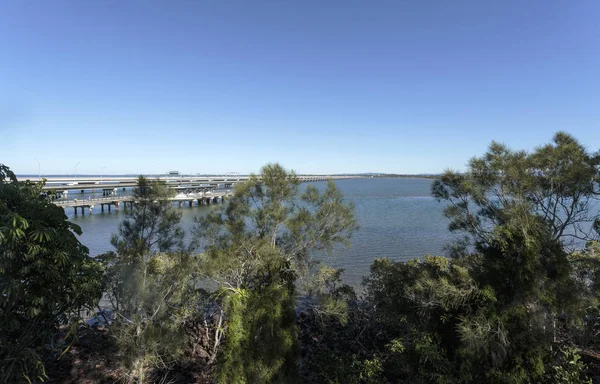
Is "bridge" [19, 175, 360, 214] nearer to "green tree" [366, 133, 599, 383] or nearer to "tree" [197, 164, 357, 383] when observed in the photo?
"tree" [197, 164, 357, 383]

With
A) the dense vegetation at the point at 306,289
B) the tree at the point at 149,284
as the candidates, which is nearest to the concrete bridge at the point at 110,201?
the dense vegetation at the point at 306,289

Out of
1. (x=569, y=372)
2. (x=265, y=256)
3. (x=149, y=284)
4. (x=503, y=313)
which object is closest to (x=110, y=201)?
Answer: (x=149, y=284)

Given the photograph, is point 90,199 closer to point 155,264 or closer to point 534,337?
point 155,264

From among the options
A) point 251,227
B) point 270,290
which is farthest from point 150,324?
point 251,227

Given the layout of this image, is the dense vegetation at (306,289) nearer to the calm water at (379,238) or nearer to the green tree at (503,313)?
the green tree at (503,313)

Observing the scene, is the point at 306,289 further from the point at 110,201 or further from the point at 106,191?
the point at 106,191

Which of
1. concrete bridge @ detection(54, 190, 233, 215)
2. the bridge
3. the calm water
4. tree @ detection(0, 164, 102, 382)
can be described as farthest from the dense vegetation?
the bridge
